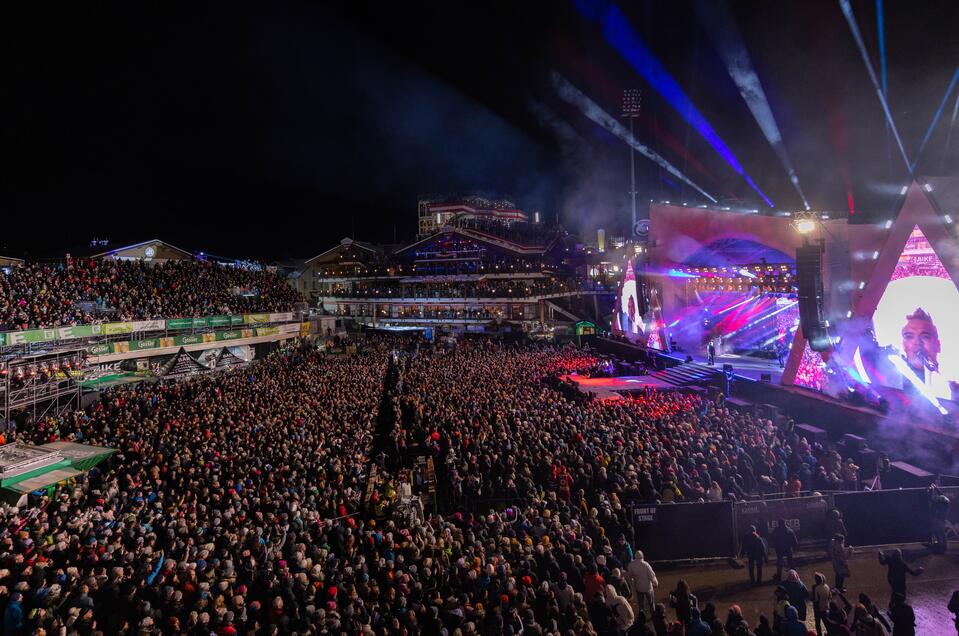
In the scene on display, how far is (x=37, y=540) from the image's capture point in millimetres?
7754

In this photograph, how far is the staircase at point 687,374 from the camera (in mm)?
18906

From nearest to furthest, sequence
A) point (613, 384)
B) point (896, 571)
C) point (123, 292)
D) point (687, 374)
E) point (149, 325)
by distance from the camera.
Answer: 1. point (896, 571)
2. point (687, 374)
3. point (613, 384)
4. point (149, 325)
5. point (123, 292)

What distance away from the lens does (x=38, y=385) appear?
15508mm

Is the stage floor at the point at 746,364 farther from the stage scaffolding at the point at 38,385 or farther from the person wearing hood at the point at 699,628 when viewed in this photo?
the stage scaffolding at the point at 38,385

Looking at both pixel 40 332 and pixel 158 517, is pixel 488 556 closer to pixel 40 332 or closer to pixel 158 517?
pixel 158 517

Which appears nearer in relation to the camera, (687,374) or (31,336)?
(31,336)

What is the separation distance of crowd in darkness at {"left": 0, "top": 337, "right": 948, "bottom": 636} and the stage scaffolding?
1140mm

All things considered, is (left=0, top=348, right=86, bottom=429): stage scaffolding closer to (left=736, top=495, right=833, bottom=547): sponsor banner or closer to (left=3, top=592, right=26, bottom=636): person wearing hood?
(left=3, top=592, right=26, bottom=636): person wearing hood

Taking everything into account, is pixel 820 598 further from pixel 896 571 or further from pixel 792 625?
pixel 896 571

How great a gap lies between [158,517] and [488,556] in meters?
6.55

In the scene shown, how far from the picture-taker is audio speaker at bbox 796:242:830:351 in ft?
43.1

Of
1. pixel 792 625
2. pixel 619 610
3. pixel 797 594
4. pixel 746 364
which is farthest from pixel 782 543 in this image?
pixel 746 364

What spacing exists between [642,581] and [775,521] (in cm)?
295

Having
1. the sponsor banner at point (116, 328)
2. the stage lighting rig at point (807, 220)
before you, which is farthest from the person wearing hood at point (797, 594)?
the sponsor banner at point (116, 328)
